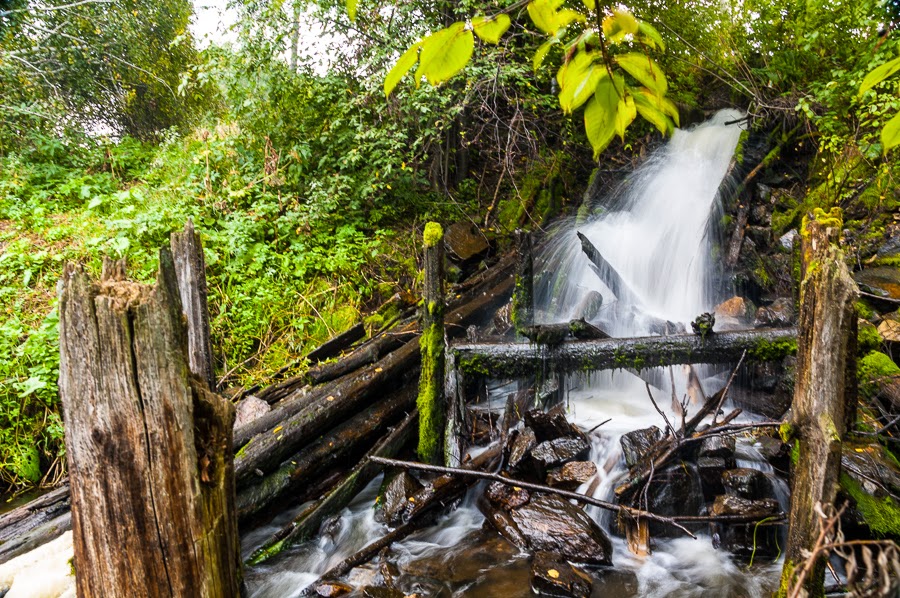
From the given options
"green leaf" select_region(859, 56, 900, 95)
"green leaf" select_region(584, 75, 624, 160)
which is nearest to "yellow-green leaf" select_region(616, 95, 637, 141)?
"green leaf" select_region(584, 75, 624, 160)

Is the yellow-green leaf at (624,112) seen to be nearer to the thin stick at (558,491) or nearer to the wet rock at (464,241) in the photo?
the thin stick at (558,491)

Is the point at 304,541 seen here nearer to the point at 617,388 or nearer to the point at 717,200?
the point at 617,388

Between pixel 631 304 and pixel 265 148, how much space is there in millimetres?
6943

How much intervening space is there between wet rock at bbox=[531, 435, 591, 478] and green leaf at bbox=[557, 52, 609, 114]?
4.36 meters

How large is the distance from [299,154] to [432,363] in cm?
536

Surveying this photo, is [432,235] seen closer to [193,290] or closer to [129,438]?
[193,290]

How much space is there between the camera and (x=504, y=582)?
3.97 metres

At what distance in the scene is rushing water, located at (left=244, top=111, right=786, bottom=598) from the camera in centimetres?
402

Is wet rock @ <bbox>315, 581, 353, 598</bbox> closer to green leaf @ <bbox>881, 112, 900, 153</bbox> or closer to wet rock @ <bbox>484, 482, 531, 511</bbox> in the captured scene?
wet rock @ <bbox>484, 482, 531, 511</bbox>

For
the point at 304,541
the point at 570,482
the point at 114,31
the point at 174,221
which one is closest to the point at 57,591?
the point at 304,541

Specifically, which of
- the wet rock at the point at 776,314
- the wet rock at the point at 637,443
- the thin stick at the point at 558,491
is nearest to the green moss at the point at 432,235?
the thin stick at the point at 558,491

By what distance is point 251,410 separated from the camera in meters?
5.60

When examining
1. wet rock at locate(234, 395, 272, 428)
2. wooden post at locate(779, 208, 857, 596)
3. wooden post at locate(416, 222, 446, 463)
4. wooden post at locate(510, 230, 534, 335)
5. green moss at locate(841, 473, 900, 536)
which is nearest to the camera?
wooden post at locate(779, 208, 857, 596)

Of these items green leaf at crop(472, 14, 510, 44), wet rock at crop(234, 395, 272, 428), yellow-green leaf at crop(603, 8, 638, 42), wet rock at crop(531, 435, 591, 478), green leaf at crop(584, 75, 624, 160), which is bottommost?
wet rock at crop(531, 435, 591, 478)
